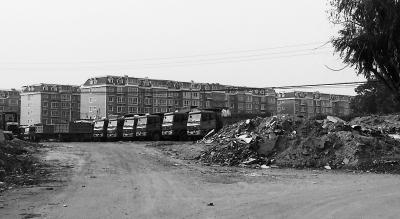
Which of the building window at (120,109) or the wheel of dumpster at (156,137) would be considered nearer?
the wheel of dumpster at (156,137)

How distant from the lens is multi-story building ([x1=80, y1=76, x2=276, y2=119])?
282 feet

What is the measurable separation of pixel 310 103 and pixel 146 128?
5454cm

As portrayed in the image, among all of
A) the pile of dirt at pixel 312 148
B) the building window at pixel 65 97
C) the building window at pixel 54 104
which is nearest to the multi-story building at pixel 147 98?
the building window at pixel 65 97

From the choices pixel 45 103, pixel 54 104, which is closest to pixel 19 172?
pixel 45 103

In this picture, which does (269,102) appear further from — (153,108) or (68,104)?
(68,104)

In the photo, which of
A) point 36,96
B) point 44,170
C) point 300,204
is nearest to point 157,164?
point 44,170

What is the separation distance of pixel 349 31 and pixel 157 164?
1086 cm

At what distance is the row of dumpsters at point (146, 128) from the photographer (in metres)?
44.9

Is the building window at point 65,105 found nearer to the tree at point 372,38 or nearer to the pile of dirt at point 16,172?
the pile of dirt at point 16,172

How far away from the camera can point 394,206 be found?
10641 mm

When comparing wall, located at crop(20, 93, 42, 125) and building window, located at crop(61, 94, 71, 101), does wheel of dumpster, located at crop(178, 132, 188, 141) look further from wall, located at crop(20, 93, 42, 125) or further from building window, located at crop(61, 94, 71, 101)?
building window, located at crop(61, 94, 71, 101)

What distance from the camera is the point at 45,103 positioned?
104 meters

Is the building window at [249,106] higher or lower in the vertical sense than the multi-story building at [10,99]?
lower

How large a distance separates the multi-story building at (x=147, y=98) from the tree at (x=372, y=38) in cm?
5724
